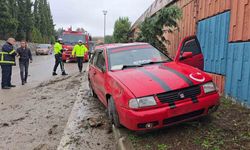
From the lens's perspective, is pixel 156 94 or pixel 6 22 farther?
pixel 6 22

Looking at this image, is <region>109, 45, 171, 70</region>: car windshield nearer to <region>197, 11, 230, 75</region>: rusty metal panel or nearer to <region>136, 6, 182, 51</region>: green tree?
<region>197, 11, 230, 75</region>: rusty metal panel

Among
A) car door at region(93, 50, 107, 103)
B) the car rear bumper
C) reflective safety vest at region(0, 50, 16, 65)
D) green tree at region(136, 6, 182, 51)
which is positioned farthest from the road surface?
green tree at region(136, 6, 182, 51)

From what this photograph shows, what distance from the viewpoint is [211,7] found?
8141mm

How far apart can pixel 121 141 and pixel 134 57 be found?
210cm

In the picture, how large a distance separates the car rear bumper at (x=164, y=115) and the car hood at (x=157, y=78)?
0.27 meters

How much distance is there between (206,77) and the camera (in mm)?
5035

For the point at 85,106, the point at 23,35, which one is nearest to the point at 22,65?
the point at 85,106

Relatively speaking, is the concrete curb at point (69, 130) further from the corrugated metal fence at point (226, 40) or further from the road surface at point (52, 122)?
the corrugated metal fence at point (226, 40)

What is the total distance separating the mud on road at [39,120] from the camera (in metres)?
5.45

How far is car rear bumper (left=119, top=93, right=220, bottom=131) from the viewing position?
4.48 meters

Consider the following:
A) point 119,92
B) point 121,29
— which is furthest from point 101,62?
point 121,29

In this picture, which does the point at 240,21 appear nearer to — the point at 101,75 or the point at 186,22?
the point at 101,75

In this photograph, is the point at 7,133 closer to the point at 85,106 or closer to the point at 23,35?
the point at 85,106

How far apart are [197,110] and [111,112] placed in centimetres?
149
